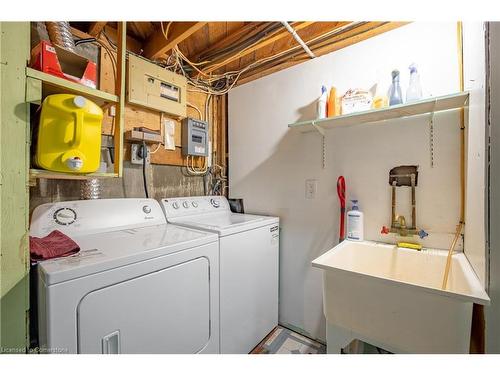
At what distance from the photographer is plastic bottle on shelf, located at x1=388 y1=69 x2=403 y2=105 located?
132cm

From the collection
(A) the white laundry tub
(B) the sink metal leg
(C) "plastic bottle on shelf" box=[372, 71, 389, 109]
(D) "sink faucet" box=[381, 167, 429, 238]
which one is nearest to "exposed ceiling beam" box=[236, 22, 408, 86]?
(C) "plastic bottle on shelf" box=[372, 71, 389, 109]

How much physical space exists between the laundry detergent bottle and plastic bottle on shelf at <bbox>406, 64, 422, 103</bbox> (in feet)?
2.47

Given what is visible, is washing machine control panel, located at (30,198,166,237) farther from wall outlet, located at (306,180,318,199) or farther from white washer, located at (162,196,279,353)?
wall outlet, located at (306,180,318,199)

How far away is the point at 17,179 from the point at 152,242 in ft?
1.85

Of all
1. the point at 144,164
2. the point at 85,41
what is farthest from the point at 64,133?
the point at 85,41

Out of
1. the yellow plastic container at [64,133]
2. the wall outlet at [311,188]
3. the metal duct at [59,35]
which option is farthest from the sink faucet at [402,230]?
the metal duct at [59,35]

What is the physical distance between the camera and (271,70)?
2.04 metres

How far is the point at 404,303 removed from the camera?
0.95m

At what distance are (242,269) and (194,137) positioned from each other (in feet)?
4.19

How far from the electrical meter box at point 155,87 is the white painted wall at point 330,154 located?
0.56m

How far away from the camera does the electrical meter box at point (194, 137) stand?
2020 millimetres

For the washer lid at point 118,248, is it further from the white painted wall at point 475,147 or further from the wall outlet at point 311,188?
the white painted wall at point 475,147

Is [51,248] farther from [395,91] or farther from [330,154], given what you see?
[395,91]
